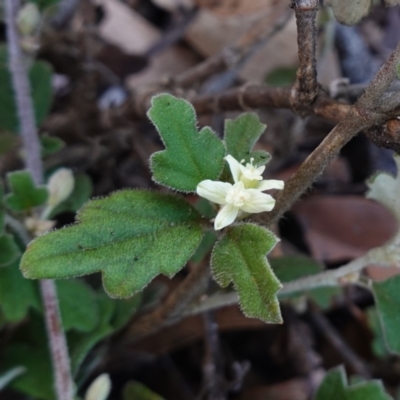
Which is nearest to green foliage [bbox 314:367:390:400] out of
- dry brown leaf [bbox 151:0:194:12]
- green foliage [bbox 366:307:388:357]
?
green foliage [bbox 366:307:388:357]

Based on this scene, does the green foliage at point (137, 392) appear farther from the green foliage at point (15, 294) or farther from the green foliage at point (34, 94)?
the green foliage at point (34, 94)

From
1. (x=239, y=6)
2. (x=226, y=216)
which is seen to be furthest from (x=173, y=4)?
(x=226, y=216)

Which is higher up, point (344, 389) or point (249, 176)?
point (249, 176)

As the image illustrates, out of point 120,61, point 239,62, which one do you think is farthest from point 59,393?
point 120,61

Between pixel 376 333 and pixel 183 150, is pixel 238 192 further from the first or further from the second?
pixel 376 333

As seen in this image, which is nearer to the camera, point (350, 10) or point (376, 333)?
point (350, 10)
